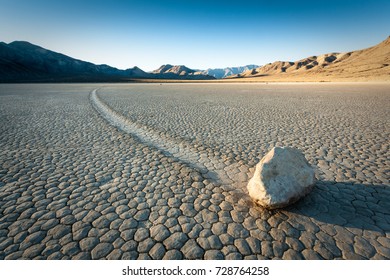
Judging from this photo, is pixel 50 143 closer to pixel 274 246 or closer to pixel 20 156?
pixel 20 156

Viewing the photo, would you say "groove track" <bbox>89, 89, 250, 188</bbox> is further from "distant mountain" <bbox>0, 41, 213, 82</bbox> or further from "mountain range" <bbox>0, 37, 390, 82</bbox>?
"distant mountain" <bbox>0, 41, 213, 82</bbox>

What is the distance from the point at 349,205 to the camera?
340 cm

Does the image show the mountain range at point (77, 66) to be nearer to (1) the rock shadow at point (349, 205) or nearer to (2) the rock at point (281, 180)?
(1) the rock shadow at point (349, 205)

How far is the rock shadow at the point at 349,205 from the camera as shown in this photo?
3.04m

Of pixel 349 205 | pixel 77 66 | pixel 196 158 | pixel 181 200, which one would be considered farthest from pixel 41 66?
pixel 349 205

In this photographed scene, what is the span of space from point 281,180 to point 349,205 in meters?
1.18

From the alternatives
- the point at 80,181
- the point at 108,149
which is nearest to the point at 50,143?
the point at 108,149

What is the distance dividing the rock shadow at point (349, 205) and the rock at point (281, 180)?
21 cm

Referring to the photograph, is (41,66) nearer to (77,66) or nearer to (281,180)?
(77,66)

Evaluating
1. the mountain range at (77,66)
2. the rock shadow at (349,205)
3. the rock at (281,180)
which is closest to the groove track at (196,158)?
the rock at (281,180)

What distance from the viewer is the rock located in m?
3.27
